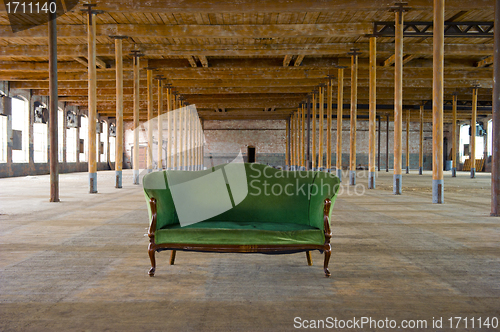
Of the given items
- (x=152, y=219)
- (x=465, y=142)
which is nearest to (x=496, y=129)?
(x=152, y=219)

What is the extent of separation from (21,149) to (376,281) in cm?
2377

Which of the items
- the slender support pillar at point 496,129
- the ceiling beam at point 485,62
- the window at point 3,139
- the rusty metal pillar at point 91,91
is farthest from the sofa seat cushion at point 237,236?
the window at point 3,139

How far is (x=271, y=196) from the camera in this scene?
393 cm

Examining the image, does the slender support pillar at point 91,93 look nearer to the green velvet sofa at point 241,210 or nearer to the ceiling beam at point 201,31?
the ceiling beam at point 201,31

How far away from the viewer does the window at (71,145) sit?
29.0 m

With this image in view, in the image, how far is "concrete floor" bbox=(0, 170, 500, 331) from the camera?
8.30ft

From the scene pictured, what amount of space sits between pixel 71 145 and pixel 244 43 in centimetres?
2077

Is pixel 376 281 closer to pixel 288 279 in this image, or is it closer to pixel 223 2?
pixel 288 279

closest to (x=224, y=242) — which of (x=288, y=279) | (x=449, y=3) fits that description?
(x=288, y=279)

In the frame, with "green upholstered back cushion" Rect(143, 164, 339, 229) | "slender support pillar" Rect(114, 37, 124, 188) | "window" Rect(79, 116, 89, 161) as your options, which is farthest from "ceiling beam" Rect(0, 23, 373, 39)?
"window" Rect(79, 116, 89, 161)

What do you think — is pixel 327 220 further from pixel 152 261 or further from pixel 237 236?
pixel 152 261

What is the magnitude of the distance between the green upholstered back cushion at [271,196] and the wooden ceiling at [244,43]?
8649 mm

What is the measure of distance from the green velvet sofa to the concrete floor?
12.0 inches

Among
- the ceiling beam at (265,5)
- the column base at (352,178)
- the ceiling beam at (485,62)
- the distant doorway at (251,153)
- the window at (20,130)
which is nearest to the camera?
the ceiling beam at (265,5)
